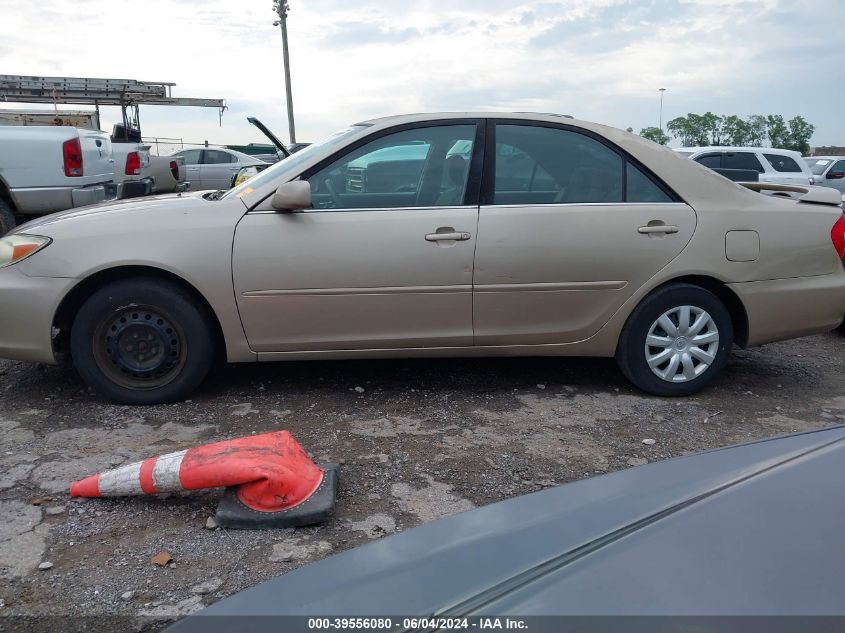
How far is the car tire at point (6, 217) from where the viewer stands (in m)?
8.34

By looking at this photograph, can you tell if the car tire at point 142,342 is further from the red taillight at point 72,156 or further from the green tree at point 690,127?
the green tree at point 690,127

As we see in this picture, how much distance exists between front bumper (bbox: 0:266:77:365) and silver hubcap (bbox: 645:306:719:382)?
3.14 meters

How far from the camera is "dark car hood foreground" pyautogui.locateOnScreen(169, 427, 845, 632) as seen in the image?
1.23 m

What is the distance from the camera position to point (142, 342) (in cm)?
417

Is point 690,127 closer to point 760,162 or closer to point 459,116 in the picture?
point 760,162

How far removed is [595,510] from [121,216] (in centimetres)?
331

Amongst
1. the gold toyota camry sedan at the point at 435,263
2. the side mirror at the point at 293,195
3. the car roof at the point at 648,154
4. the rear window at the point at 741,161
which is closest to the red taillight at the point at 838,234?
the gold toyota camry sedan at the point at 435,263

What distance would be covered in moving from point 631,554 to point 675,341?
129 inches

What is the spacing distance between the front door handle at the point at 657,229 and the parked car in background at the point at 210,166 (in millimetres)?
17007

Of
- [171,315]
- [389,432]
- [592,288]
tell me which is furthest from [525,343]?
[171,315]

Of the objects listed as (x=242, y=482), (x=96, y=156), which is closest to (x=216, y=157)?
(x=96, y=156)

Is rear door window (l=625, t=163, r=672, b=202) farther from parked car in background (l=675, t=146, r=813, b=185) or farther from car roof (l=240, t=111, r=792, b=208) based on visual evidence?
parked car in background (l=675, t=146, r=813, b=185)

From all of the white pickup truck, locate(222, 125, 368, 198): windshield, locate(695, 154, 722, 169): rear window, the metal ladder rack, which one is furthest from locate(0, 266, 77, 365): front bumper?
the metal ladder rack

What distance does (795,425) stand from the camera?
4203 millimetres
